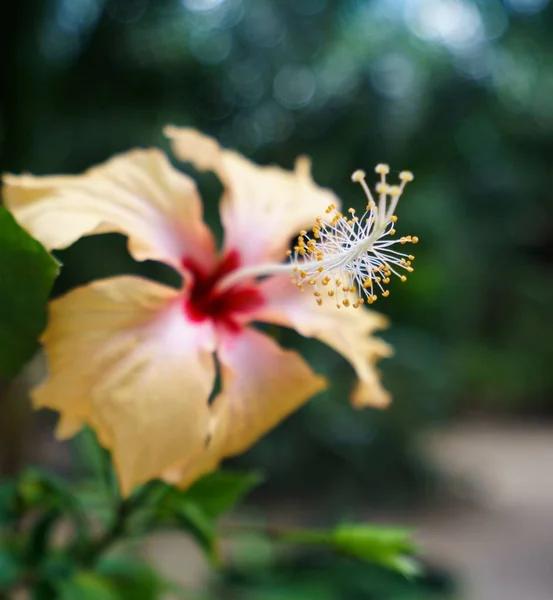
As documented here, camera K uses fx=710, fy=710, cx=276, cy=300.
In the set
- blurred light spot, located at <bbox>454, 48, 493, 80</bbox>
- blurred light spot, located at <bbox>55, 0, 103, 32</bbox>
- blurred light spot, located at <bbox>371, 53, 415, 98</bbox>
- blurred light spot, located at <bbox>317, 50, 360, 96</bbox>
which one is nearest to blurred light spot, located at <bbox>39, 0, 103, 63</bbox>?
blurred light spot, located at <bbox>55, 0, 103, 32</bbox>

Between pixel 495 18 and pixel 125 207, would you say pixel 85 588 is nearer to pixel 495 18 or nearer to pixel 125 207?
pixel 125 207

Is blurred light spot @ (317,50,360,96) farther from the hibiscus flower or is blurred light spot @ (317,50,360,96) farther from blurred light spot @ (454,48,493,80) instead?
the hibiscus flower

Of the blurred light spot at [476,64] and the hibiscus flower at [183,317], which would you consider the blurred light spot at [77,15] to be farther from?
the hibiscus flower at [183,317]

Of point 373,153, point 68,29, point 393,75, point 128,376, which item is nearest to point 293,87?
point 373,153

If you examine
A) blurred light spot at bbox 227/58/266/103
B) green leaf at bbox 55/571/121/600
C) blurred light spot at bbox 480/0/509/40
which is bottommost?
green leaf at bbox 55/571/121/600

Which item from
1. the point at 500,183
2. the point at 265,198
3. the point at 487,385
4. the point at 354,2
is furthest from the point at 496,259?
the point at 265,198

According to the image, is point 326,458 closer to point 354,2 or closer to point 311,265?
point 354,2
